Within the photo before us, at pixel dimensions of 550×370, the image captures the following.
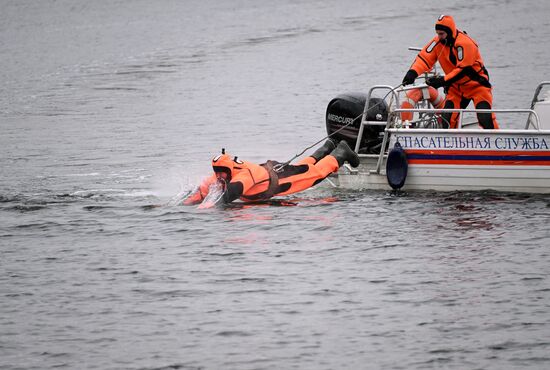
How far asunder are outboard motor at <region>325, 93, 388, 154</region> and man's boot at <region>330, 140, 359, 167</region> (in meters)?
0.54

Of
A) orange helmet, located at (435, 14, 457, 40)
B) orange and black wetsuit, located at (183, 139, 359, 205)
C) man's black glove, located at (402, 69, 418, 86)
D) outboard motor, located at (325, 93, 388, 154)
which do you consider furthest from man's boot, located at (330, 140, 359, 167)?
orange helmet, located at (435, 14, 457, 40)

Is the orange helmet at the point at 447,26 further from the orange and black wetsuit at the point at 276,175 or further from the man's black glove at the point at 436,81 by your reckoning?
the orange and black wetsuit at the point at 276,175

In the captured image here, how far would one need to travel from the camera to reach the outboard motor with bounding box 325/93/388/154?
46.3 ft

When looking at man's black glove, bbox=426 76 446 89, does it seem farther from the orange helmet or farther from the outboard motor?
the outboard motor

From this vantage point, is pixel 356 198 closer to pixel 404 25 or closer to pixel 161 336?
pixel 161 336

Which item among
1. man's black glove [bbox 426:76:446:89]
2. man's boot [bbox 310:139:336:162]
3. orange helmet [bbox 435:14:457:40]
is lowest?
man's boot [bbox 310:139:336:162]


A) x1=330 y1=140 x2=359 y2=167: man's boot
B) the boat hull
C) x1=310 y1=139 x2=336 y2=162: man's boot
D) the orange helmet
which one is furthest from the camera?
x1=310 y1=139 x2=336 y2=162: man's boot

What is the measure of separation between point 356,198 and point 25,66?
2237 centimetres

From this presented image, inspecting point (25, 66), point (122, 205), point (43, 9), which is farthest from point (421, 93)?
point (43, 9)

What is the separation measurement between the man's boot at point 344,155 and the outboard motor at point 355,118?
0.54m

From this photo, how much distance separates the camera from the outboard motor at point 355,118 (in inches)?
555

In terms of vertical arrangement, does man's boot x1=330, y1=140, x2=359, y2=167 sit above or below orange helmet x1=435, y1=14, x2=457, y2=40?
below

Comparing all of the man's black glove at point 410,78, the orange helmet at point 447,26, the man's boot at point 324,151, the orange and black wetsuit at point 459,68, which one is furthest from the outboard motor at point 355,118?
the orange helmet at point 447,26

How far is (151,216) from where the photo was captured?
1389 centimetres
